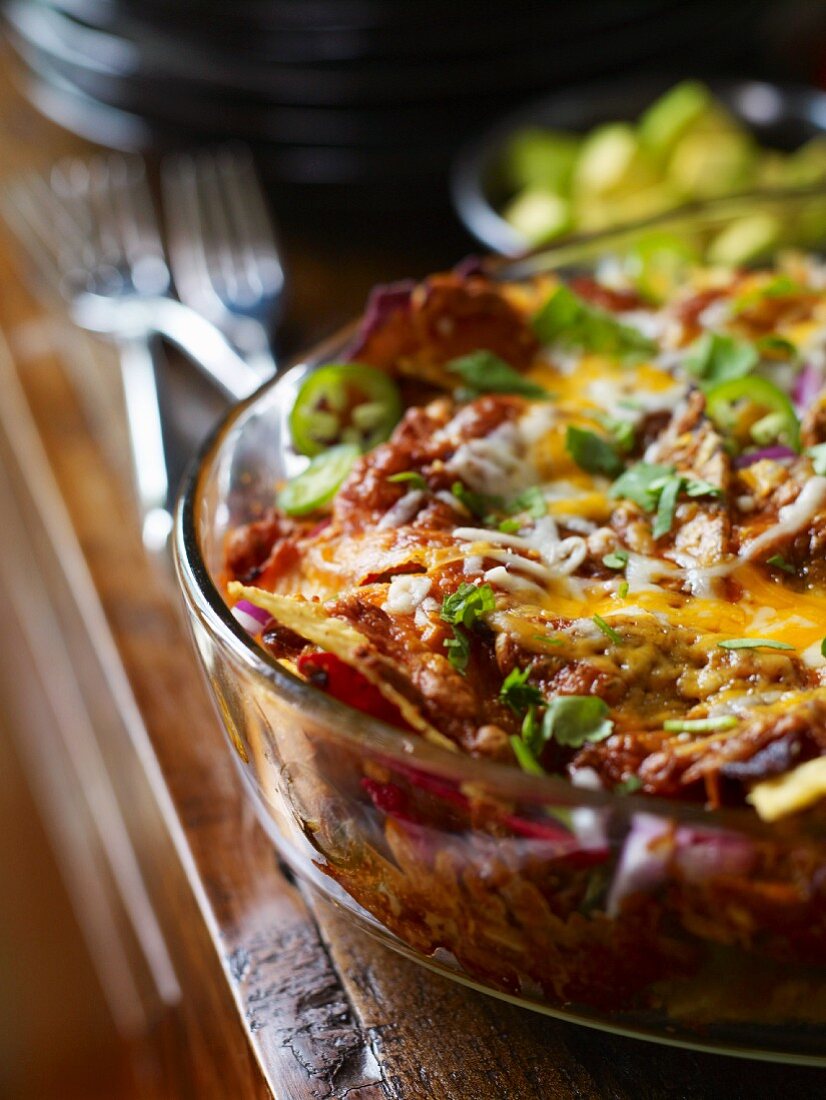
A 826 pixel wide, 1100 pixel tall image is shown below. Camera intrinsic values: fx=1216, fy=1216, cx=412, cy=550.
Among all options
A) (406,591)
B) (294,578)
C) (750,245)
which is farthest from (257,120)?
(406,591)

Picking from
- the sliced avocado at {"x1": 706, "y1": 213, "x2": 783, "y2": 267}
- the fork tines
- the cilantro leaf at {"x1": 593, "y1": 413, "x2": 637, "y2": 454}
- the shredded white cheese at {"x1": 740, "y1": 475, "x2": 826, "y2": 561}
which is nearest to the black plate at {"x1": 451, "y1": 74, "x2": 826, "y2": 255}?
the fork tines

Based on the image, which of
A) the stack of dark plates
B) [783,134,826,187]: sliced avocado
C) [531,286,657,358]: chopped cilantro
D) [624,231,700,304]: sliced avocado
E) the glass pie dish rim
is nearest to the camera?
the glass pie dish rim

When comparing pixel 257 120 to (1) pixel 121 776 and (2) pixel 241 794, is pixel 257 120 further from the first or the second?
(2) pixel 241 794

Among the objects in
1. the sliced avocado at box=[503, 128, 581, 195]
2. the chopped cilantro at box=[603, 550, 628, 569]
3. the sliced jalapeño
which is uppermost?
the sliced avocado at box=[503, 128, 581, 195]

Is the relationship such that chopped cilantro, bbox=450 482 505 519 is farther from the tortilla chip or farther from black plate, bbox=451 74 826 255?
black plate, bbox=451 74 826 255

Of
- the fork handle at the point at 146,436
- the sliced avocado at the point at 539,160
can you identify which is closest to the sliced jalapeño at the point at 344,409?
the fork handle at the point at 146,436

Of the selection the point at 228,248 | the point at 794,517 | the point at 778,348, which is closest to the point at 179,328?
the point at 228,248
